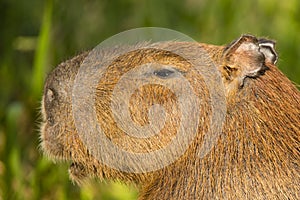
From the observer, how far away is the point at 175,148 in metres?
3.90

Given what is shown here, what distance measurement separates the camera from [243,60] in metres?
3.81

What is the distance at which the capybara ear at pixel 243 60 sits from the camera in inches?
149

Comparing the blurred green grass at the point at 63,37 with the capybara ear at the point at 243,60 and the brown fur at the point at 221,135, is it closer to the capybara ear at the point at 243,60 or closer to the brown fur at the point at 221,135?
the brown fur at the point at 221,135

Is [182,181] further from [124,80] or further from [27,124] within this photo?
[27,124]

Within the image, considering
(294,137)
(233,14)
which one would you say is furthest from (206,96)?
(233,14)

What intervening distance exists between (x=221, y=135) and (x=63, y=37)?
2.79 m

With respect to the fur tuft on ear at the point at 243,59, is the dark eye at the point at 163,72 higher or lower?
lower

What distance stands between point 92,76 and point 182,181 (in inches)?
22.8

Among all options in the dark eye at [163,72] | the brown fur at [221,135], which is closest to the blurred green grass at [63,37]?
the brown fur at [221,135]

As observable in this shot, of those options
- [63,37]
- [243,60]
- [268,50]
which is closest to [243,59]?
[243,60]

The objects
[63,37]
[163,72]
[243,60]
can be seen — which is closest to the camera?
[243,60]

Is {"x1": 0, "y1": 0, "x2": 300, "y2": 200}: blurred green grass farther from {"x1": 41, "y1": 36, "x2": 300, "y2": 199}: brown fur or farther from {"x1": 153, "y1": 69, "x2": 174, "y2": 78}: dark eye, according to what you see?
{"x1": 153, "y1": 69, "x2": 174, "y2": 78}: dark eye

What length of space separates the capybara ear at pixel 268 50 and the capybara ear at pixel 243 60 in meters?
0.09

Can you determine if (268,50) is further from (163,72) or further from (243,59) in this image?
(163,72)
